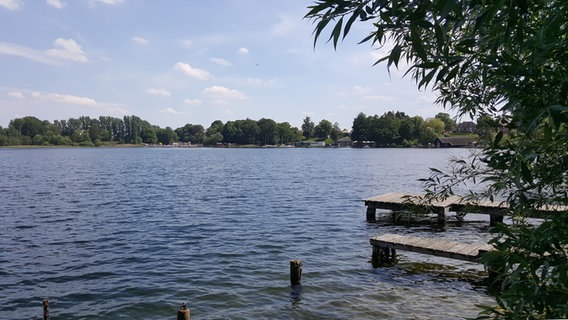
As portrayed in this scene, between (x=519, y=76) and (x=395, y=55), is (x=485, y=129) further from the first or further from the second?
(x=395, y=55)

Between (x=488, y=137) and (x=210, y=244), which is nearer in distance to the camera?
(x=488, y=137)

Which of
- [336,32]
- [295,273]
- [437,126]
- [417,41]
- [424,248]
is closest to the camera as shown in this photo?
[417,41]

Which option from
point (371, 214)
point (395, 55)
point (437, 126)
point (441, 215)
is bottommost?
point (371, 214)

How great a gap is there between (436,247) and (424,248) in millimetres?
404

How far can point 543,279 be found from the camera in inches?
122

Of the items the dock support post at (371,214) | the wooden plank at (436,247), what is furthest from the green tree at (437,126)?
the wooden plank at (436,247)

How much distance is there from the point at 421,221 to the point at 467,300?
1369 cm

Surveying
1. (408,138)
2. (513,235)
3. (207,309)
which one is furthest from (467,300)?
(408,138)

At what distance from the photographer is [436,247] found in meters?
14.0

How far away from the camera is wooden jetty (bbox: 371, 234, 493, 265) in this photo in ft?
43.1

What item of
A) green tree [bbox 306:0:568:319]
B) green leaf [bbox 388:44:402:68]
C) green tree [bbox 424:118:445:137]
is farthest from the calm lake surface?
green tree [bbox 424:118:445:137]

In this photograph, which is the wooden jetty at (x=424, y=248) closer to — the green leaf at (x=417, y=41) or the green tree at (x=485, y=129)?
the green tree at (x=485, y=129)

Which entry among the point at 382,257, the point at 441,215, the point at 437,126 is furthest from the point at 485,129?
the point at 437,126

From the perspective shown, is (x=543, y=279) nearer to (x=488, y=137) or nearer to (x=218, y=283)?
(x=488, y=137)
